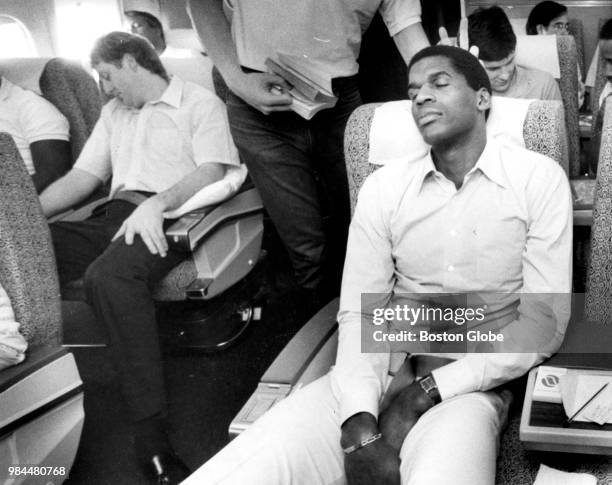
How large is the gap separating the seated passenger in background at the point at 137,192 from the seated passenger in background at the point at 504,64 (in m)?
0.74

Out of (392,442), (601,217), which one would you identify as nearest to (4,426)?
(392,442)

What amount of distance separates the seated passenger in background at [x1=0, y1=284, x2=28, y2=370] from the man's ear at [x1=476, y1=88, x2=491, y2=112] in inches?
34.9

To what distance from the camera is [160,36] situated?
180 centimetres

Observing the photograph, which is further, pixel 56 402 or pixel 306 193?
pixel 306 193

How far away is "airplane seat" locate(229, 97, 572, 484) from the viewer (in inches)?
42.6

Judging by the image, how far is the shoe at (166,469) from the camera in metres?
1.53

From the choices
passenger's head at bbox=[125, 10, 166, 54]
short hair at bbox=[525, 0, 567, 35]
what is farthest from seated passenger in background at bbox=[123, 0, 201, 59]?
short hair at bbox=[525, 0, 567, 35]

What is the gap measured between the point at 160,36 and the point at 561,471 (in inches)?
54.8

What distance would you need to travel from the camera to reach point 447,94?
3.85ft

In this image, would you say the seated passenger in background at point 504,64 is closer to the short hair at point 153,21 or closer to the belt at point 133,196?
the short hair at point 153,21

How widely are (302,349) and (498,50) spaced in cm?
114

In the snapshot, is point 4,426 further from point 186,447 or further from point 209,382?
point 209,382

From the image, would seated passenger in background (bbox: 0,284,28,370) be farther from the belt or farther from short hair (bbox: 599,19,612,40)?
short hair (bbox: 599,19,612,40)

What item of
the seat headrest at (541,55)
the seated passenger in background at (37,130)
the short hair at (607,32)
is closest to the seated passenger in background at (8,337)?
the seated passenger in background at (37,130)
